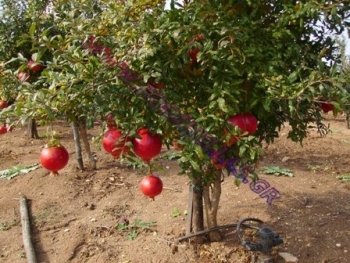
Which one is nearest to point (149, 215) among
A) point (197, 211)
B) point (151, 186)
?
point (197, 211)

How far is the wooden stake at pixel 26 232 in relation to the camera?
2.98m

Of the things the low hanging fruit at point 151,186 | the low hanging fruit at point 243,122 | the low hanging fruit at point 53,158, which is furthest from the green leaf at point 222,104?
the low hanging fruit at point 53,158

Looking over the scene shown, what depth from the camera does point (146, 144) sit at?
1.63 meters

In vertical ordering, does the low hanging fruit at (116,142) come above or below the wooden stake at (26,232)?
above

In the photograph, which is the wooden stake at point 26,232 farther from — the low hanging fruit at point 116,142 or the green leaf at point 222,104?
the green leaf at point 222,104

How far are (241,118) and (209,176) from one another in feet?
2.49

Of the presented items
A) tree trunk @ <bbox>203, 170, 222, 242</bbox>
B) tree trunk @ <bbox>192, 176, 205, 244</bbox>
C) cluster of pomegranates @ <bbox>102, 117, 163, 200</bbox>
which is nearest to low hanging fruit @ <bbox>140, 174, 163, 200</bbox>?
cluster of pomegranates @ <bbox>102, 117, 163, 200</bbox>

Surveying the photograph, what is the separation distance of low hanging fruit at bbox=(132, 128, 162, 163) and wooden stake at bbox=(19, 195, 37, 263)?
1.77 metres

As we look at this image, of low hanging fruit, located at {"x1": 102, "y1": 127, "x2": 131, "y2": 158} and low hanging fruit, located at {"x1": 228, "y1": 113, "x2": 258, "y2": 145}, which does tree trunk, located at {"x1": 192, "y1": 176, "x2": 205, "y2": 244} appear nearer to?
low hanging fruit, located at {"x1": 228, "y1": 113, "x2": 258, "y2": 145}

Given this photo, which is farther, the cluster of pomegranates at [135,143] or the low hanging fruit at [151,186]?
the low hanging fruit at [151,186]

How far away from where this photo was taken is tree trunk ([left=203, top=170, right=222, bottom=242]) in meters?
2.67

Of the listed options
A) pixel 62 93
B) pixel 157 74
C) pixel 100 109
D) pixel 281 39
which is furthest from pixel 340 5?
pixel 62 93

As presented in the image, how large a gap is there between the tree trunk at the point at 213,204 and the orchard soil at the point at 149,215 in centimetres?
7

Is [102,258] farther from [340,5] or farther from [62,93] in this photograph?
[340,5]
